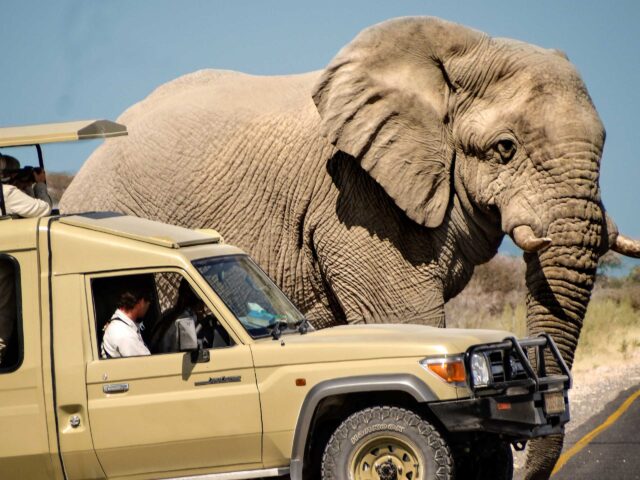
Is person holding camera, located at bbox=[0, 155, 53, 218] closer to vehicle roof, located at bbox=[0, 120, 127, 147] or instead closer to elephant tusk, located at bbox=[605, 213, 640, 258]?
vehicle roof, located at bbox=[0, 120, 127, 147]

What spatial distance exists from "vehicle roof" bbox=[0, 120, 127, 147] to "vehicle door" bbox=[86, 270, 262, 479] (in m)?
1.80

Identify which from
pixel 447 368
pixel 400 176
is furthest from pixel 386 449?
pixel 400 176

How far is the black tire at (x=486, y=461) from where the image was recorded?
9414mm

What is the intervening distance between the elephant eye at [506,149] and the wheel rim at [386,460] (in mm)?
4486

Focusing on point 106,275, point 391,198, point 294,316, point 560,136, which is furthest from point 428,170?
point 106,275

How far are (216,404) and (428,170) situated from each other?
4.91 metres

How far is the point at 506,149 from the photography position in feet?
42.0

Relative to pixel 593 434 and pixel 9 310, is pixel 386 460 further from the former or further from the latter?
pixel 593 434

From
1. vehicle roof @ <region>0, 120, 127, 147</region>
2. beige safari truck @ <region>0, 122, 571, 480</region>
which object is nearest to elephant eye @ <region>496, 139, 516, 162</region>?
beige safari truck @ <region>0, 122, 571, 480</region>

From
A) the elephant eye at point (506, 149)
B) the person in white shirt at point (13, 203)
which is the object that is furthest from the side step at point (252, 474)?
the elephant eye at point (506, 149)

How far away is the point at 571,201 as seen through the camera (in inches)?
485

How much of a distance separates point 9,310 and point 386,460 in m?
2.60

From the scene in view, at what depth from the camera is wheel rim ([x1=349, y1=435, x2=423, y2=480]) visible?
8.78m

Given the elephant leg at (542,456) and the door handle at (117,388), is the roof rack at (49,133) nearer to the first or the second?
the door handle at (117,388)
